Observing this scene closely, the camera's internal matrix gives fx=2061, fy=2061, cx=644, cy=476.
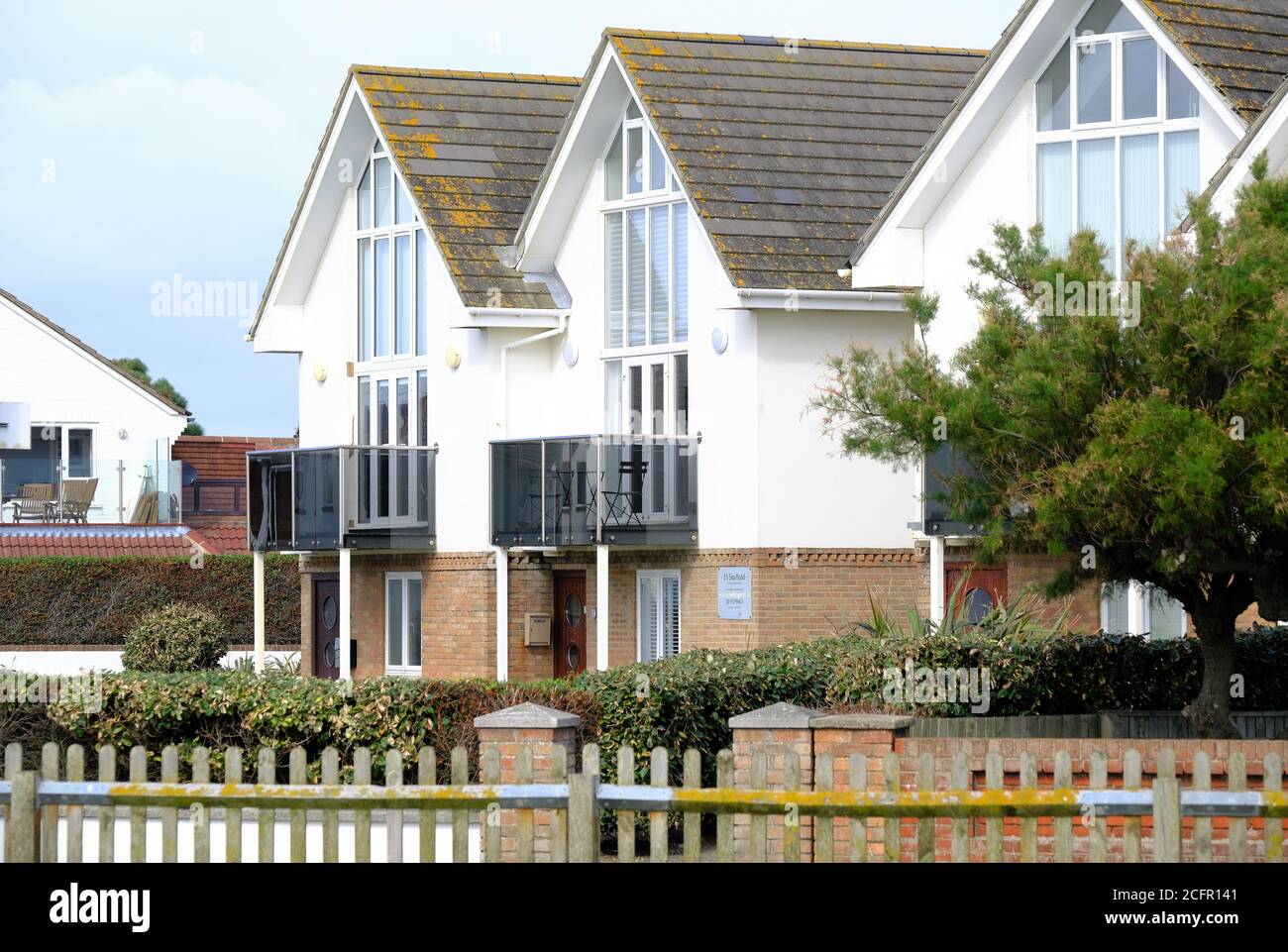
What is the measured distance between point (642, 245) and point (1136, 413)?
14.5 metres

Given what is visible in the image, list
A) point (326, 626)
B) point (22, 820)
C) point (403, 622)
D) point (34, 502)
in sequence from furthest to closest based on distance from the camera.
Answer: point (34, 502) < point (326, 626) < point (403, 622) < point (22, 820)

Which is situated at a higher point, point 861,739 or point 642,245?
point 642,245

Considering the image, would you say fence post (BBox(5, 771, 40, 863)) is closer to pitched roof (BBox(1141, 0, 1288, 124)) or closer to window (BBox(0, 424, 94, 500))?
pitched roof (BBox(1141, 0, 1288, 124))

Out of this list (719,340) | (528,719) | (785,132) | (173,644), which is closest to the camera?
(528,719)

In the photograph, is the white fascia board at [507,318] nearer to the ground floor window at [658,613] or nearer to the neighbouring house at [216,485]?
the ground floor window at [658,613]

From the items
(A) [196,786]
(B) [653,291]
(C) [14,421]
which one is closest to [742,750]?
(A) [196,786]

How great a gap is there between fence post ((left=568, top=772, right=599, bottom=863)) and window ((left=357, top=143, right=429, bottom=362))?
20.1 m

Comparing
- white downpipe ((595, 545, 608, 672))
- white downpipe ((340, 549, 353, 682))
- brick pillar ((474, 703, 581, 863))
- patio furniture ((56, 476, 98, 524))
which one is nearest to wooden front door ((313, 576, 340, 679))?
white downpipe ((340, 549, 353, 682))

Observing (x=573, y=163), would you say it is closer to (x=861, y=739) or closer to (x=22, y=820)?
(x=861, y=739)

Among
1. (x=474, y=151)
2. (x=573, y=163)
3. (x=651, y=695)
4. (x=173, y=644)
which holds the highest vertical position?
(x=474, y=151)

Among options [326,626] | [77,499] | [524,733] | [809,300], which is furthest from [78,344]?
[524,733]

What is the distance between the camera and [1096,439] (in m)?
13.4

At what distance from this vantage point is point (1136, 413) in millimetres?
13336

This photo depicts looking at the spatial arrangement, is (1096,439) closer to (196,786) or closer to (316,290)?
(196,786)
